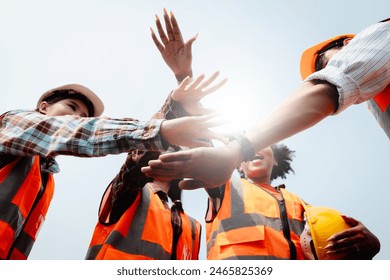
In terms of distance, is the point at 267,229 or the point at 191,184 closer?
the point at 191,184

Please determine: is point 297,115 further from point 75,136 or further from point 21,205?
point 21,205

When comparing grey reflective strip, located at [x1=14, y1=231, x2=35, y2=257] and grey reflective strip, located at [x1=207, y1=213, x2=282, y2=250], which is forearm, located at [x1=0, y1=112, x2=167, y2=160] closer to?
grey reflective strip, located at [x1=14, y1=231, x2=35, y2=257]

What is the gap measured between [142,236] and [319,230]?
5.79ft

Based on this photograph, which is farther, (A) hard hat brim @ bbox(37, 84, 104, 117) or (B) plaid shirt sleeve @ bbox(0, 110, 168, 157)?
(A) hard hat brim @ bbox(37, 84, 104, 117)

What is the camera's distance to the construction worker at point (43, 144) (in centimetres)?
253

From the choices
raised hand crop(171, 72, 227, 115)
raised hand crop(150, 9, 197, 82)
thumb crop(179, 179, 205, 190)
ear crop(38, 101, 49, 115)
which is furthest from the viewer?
ear crop(38, 101, 49, 115)

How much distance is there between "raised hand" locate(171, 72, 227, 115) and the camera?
Answer: 3.10 m

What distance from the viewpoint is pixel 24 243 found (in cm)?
362

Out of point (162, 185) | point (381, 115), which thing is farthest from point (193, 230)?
point (381, 115)

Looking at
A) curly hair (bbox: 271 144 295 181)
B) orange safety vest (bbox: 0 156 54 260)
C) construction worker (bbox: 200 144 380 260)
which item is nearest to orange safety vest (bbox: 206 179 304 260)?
construction worker (bbox: 200 144 380 260)

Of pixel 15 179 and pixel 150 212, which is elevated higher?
pixel 15 179

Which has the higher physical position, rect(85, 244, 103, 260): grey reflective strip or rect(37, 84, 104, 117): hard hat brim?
rect(37, 84, 104, 117): hard hat brim

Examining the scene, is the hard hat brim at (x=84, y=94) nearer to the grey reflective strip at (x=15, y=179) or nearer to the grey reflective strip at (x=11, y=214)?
the grey reflective strip at (x=15, y=179)
